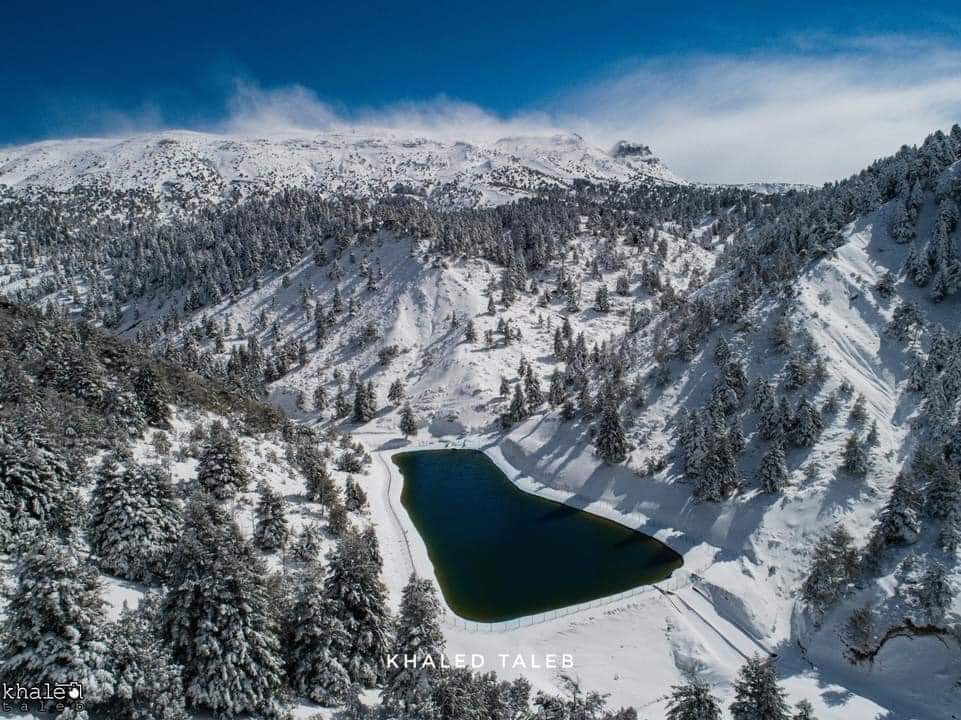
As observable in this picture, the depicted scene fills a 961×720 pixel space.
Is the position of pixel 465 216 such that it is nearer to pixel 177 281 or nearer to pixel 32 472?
pixel 177 281

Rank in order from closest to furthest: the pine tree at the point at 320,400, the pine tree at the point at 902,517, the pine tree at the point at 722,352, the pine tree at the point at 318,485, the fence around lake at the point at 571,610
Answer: the fence around lake at the point at 571,610 < the pine tree at the point at 902,517 < the pine tree at the point at 318,485 < the pine tree at the point at 722,352 < the pine tree at the point at 320,400

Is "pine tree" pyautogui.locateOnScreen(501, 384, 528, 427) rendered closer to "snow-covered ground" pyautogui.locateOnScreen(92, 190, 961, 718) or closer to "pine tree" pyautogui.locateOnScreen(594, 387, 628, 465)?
"snow-covered ground" pyautogui.locateOnScreen(92, 190, 961, 718)

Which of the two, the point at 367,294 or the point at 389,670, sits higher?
the point at 367,294

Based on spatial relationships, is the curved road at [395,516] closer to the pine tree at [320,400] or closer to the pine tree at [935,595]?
the pine tree at [320,400]

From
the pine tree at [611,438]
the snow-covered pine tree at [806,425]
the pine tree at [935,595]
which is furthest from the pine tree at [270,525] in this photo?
the snow-covered pine tree at [806,425]

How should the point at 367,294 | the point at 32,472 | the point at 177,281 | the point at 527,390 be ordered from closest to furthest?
the point at 32,472, the point at 527,390, the point at 367,294, the point at 177,281

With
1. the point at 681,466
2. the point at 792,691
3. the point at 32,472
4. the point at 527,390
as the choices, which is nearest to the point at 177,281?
the point at 527,390
